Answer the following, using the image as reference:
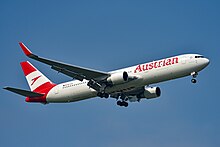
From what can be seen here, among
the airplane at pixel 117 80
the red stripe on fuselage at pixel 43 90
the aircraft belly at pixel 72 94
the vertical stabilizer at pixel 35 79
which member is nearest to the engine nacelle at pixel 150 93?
the airplane at pixel 117 80

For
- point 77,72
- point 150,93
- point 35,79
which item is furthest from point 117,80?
point 35,79

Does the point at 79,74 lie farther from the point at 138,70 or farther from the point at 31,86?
the point at 31,86

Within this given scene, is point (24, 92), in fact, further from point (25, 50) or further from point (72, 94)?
point (25, 50)

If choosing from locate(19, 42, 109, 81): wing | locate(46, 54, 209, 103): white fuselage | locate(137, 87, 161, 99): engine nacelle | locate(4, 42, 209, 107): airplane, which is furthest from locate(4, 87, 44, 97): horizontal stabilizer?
locate(137, 87, 161, 99): engine nacelle

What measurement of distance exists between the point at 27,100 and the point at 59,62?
1113 cm

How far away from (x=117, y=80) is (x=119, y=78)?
0.36 meters

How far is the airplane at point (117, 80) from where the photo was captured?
2608 inches

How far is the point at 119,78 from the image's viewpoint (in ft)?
220

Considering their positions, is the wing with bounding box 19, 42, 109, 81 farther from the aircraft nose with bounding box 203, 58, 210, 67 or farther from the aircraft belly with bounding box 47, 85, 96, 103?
the aircraft nose with bounding box 203, 58, 210, 67

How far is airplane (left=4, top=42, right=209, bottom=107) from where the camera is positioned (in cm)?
6625

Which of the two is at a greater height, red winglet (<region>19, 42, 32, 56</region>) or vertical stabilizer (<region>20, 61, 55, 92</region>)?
vertical stabilizer (<region>20, 61, 55, 92</region>)

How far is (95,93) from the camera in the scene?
70.1m

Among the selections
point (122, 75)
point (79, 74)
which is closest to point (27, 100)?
point (79, 74)

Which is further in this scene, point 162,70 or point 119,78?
point 119,78
